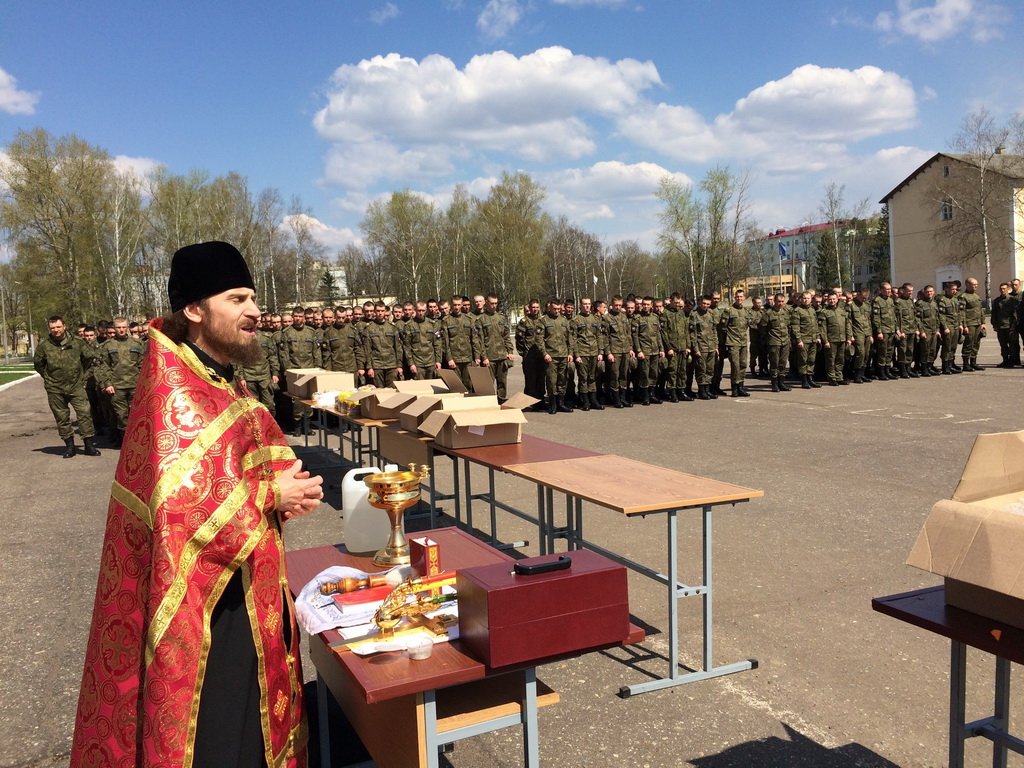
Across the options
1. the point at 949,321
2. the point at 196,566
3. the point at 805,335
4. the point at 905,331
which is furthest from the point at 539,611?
the point at 949,321

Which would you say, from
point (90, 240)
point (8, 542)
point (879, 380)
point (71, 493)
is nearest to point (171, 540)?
point (8, 542)

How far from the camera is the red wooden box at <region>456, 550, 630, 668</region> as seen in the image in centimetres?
198

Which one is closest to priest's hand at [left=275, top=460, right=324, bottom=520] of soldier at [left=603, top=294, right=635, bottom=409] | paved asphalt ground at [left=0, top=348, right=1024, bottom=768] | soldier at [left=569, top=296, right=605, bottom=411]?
paved asphalt ground at [left=0, top=348, right=1024, bottom=768]

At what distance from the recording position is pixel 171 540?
184 cm

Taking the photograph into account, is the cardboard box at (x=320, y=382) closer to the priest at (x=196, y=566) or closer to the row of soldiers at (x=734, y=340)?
the row of soldiers at (x=734, y=340)

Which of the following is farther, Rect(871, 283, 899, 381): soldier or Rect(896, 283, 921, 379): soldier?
Rect(896, 283, 921, 379): soldier

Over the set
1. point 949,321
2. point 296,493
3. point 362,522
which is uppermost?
point 949,321

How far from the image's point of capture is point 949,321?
17.5m

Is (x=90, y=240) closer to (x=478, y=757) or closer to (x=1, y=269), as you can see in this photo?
(x=1, y=269)

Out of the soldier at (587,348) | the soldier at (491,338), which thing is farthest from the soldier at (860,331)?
the soldier at (491,338)

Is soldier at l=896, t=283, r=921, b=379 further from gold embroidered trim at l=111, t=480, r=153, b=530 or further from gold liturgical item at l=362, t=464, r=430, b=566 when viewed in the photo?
gold embroidered trim at l=111, t=480, r=153, b=530

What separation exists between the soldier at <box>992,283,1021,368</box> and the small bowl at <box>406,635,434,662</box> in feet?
60.3

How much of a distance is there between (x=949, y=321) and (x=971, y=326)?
445mm

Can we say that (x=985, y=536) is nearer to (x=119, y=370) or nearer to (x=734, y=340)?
(x=119, y=370)
